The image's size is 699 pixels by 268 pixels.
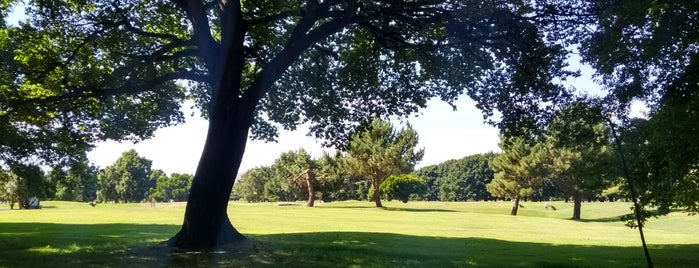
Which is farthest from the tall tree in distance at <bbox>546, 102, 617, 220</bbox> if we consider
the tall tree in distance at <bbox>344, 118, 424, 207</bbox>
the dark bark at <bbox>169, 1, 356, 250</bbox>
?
the tall tree in distance at <bbox>344, 118, 424, 207</bbox>

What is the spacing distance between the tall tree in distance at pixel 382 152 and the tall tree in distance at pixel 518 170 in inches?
432

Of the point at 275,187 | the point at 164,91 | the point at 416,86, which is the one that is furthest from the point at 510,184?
the point at 275,187

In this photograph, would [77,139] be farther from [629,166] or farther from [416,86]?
[629,166]

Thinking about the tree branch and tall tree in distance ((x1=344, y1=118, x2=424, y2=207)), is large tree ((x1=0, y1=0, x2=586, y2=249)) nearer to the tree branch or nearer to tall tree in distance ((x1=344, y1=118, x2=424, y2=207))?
the tree branch

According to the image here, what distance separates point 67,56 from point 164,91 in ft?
11.8

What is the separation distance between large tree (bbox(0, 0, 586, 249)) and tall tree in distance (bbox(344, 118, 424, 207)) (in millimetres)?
42999

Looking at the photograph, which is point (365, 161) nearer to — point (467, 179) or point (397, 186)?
point (397, 186)

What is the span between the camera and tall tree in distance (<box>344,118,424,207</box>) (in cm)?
6556

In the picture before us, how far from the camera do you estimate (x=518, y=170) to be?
203ft

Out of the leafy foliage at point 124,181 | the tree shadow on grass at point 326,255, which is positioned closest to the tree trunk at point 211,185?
the tree shadow on grass at point 326,255

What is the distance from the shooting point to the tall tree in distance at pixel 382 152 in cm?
6556

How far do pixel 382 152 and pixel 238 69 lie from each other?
169ft

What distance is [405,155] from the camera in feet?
220

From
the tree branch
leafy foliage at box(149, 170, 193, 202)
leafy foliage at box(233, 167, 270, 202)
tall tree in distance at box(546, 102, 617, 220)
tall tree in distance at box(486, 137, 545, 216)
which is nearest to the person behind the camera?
tall tree in distance at box(546, 102, 617, 220)
